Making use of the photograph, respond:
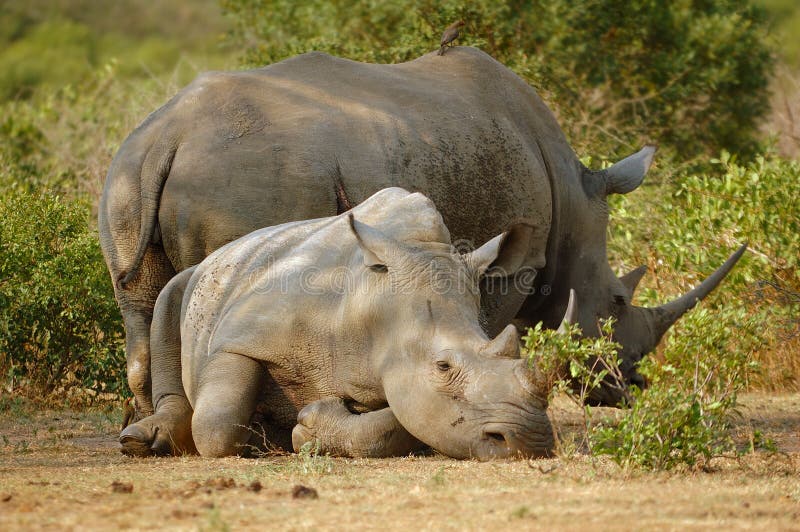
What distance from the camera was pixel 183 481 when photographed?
5.96m

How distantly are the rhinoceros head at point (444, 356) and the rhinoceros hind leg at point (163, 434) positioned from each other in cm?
124

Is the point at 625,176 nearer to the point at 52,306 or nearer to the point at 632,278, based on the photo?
the point at 632,278

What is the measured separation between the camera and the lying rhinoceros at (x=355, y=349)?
6547mm

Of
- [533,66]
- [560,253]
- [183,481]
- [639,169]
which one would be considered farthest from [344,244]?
[533,66]

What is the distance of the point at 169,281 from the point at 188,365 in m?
0.91

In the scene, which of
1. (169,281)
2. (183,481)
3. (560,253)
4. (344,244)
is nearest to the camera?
(183,481)

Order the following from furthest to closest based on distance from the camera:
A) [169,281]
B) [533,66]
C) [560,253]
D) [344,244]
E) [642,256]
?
1. [533,66]
2. [642,256]
3. [560,253]
4. [169,281]
5. [344,244]

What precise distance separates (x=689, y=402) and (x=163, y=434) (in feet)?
9.00

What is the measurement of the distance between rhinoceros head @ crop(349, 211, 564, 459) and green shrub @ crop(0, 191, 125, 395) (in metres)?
3.93

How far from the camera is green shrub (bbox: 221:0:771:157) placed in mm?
15273

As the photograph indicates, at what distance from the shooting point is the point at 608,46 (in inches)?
688

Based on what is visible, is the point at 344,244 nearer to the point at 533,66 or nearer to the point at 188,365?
the point at 188,365

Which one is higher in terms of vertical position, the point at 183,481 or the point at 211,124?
the point at 211,124

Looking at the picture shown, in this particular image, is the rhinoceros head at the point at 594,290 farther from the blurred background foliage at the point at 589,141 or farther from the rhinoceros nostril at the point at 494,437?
the rhinoceros nostril at the point at 494,437
